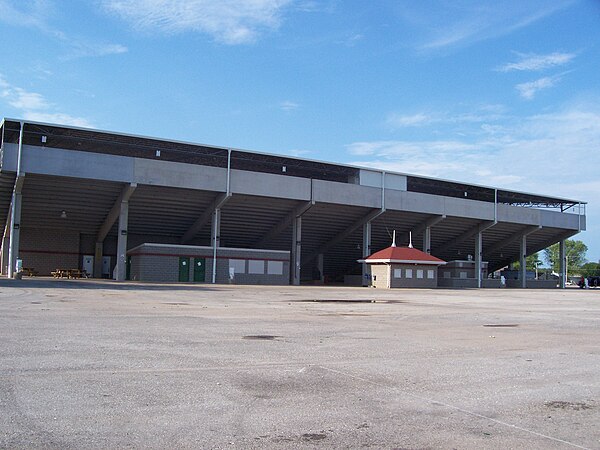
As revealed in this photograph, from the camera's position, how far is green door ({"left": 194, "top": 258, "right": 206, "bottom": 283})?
52688 mm

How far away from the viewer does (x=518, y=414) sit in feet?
21.9

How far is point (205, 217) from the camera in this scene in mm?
55344

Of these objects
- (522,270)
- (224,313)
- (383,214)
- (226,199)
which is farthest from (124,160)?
(522,270)

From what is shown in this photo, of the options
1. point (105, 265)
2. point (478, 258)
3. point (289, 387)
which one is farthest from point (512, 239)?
point (289, 387)

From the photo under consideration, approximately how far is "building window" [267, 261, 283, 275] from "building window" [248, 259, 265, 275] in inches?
25.3

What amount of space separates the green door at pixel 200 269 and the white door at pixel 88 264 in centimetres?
1450

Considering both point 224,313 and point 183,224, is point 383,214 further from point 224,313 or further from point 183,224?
point 224,313

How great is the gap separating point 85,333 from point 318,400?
280 inches

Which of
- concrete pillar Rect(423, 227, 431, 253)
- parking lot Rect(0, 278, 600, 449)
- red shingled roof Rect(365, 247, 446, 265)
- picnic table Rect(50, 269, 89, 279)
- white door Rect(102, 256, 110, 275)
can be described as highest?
concrete pillar Rect(423, 227, 431, 253)

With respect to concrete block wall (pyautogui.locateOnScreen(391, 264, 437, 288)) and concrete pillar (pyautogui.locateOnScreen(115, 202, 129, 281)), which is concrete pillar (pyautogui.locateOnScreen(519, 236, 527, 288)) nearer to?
concrete block wall (pyautogui.locateOnScreen(391, 264, 437, 288))

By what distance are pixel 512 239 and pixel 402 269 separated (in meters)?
25.1

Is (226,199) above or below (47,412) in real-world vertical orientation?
above

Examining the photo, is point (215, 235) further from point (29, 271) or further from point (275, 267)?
point (29, 271)

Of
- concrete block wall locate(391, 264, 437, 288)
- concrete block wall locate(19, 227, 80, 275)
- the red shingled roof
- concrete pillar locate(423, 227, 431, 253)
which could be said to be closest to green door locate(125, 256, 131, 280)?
concrete block wall locate(19, 227, 80, 275)
